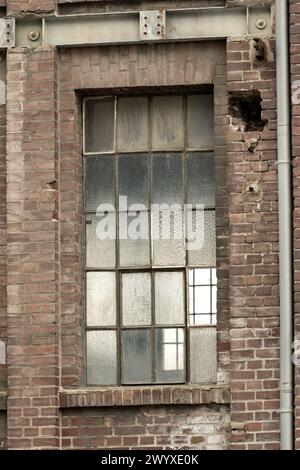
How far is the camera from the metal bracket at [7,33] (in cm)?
1809

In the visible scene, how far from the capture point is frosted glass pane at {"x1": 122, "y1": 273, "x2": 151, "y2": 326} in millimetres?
17906

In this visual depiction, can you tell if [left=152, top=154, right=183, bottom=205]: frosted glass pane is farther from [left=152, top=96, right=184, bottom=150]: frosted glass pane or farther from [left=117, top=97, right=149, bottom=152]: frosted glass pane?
[left=117, top=97, right=149, bottom=152]: frosted glass pane

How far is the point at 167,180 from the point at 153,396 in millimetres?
1999

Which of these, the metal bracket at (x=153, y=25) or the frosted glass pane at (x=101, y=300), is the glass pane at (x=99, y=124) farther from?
the frosted glass pane at (x=101, y=300)

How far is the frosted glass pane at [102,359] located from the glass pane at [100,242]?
2.12ft

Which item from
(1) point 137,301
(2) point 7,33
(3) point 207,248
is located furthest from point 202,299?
(2) point 7,33

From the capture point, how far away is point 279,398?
17281 mm

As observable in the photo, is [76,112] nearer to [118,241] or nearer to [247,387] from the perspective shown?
[118,241]

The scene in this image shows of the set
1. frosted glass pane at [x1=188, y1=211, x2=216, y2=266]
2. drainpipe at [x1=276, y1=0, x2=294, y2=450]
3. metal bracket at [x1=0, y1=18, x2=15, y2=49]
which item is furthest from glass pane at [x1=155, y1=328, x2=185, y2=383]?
metal bracket at [x1=0, y1=18, x2=15, y2=49]

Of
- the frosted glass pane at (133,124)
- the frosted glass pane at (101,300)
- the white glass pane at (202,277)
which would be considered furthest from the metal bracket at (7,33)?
the white glass pane at (202,277)

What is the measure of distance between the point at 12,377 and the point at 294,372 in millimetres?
2501

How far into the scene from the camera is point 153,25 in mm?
17969

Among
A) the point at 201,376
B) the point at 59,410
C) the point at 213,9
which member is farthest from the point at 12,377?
the point at 213,9

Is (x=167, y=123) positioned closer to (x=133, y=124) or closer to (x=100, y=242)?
A: (x=133, y=124)
